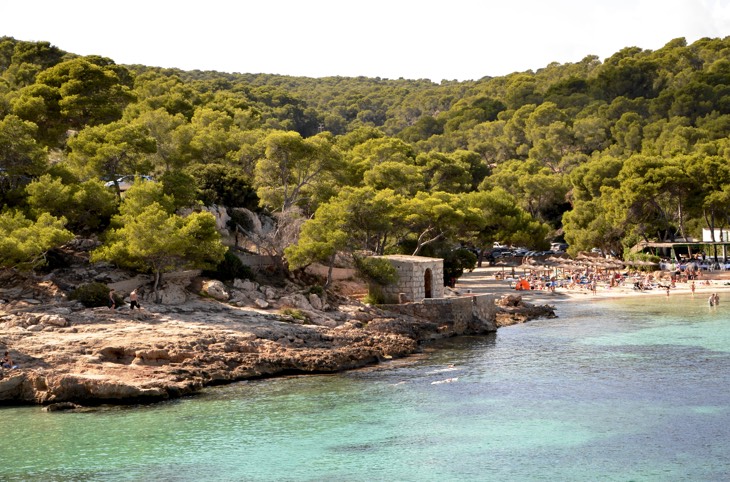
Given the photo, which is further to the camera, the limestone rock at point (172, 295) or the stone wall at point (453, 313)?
the stone wall at point (453, 313)

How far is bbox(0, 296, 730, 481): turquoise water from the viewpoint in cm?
2400

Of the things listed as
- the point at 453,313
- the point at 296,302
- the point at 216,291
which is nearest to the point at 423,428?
the point at 296,302

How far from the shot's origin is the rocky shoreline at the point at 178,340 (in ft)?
101

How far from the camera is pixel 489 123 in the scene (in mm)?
132625

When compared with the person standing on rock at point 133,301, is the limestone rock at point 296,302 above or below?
below

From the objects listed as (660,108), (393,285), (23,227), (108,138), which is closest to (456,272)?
(393,285)

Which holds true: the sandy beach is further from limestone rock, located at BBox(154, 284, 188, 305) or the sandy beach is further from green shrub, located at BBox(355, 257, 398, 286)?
limestone rock, located at BBox(154, 284, 188, 305)

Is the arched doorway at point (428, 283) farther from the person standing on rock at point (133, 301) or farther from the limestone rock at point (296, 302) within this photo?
the person standing on rock at point (133, 301)

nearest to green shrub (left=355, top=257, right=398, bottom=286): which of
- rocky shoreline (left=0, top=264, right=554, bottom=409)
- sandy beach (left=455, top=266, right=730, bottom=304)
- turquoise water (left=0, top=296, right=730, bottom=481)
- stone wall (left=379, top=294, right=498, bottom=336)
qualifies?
stone wall (left=379, top=294, right=498, bottom=336)

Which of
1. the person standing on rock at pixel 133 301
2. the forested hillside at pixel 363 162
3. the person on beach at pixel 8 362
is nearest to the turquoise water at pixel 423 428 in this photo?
the person on beach at pixel 8 362

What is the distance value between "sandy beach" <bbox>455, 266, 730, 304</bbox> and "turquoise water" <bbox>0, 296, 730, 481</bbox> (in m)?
24.4

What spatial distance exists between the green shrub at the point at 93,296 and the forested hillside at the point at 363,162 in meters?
2.23

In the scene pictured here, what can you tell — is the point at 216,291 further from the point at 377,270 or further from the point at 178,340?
the point at 377,270

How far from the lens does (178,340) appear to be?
3406 cm
